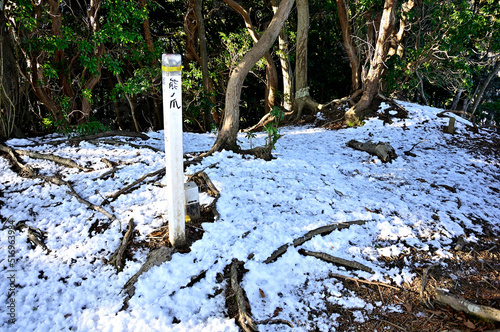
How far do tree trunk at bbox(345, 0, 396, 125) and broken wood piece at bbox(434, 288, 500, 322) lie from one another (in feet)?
18.0

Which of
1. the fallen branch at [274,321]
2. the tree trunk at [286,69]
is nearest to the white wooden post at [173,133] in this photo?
the fallen branch at [274,321]

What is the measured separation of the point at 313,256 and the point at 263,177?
1.60 m

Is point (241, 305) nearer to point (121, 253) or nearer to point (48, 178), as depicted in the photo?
point (121, 253)

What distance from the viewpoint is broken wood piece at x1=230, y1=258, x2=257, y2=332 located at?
2.14 m

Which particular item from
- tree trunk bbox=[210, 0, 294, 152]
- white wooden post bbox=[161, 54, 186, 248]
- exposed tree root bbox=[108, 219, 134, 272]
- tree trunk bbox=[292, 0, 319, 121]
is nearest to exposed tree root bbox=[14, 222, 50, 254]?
exposed tree root bbox=[108, 219, 134, 272]

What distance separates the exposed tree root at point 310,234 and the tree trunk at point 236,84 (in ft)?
7.45

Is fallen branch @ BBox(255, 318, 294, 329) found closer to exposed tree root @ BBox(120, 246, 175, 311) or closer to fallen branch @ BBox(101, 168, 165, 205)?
exposed tree root @ BBox(120, 246, 175, 311)

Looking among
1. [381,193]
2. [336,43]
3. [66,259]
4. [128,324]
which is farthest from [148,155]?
[336,43]

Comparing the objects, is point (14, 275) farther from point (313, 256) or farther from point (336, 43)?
point (336, 43)

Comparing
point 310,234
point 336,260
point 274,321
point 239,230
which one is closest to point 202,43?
point 239,230

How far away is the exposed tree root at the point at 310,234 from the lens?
9.33 ft

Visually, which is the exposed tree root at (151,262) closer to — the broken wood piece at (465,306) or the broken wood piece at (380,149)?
the broken wood piece at (465,306)

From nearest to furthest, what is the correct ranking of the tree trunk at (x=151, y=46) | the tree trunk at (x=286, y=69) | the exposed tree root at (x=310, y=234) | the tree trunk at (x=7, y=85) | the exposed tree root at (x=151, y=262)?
the exposed tree root at (x=151, y=262)
the exposed tree root at (x=310, y=234)
the tree trunk at (x=7, y=85)
the tree trunk at (x=151, y=46)
the tree trunk at (x=286, y=69)

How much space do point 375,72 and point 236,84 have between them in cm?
463
